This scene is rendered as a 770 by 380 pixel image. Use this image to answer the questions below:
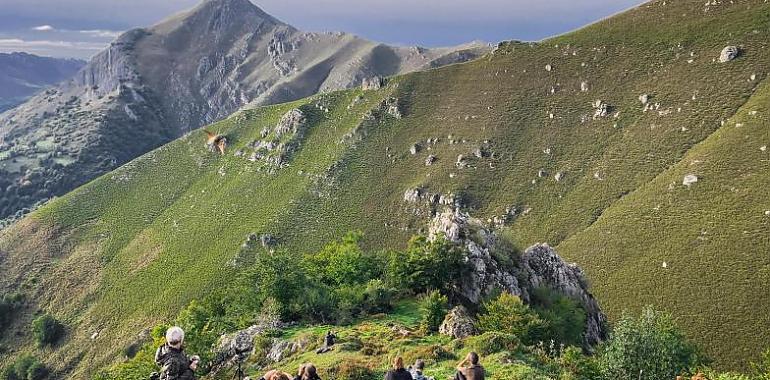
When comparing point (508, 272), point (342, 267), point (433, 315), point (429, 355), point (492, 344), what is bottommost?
point (342, 267)

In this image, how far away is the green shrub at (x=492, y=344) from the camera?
29.6m

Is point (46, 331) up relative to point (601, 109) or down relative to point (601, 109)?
down

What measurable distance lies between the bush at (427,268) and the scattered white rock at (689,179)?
201 feet

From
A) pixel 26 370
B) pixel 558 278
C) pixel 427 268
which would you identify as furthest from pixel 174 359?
pixel 26 370

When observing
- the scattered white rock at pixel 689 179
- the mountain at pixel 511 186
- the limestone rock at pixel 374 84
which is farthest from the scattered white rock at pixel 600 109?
the limestone rock at pixel 374 84

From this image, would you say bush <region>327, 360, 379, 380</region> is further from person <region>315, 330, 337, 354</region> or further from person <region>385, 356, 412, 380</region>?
person <region>385, 356, 412, 380</region>

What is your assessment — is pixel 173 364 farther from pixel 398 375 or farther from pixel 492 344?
pixel 492 344

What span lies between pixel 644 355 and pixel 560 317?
532 inches

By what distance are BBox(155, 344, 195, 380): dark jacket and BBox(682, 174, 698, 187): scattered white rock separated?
95325mm

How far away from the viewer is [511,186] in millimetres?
114375

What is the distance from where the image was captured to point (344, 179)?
12950 cm

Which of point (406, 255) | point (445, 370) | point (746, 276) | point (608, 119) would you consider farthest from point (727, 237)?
point (445, 370)

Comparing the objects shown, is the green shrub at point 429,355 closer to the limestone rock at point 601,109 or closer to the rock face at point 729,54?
the limestone rock at point 601,109

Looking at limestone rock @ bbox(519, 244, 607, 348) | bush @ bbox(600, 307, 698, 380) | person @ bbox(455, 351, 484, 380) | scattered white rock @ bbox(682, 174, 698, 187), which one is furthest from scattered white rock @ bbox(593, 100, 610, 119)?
person @ bbox(455, 351, 484, 380)
